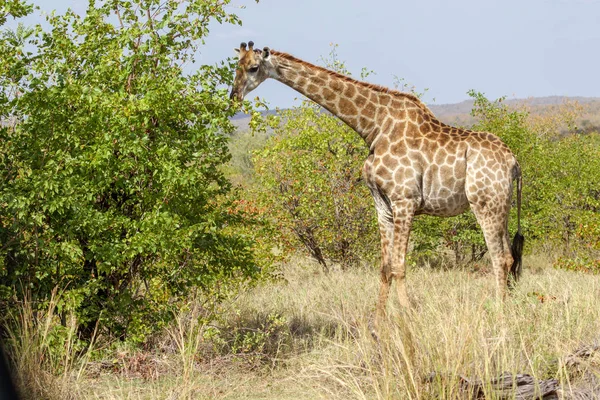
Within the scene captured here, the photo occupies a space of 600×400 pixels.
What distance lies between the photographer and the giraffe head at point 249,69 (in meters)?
8.43

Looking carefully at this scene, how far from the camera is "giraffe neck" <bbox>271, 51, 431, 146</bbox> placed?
347 inches

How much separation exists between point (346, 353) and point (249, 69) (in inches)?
150

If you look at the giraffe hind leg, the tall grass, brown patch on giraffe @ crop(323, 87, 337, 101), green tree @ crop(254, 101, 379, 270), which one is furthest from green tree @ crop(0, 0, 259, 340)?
green tree @ crop(254, 101, 379, 270)

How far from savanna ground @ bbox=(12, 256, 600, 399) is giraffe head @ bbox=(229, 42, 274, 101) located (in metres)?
2.57

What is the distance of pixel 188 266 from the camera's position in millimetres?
7676

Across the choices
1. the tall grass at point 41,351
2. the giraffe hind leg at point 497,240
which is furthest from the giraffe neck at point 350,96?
the tall grass at point 41,351

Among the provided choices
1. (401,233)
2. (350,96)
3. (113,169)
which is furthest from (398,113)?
(113,169)

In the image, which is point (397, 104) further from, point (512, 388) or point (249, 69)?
point (512, 388)

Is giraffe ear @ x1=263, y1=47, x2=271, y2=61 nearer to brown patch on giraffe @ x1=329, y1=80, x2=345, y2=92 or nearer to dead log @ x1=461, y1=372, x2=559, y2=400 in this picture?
brown patch on giraffe @ x1=329, y1=80, x2=345, y2=92

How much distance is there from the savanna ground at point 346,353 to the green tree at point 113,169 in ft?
1.73

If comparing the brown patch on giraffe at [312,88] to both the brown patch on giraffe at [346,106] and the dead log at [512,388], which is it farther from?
the dead log at [512,388]

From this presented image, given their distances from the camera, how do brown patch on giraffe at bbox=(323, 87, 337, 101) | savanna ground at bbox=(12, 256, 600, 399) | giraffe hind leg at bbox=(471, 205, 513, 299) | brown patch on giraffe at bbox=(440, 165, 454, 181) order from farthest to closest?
brown patch on giraffe at bbox=(323, 87, 337, 101)
giraffe hind leg at bbox=(471, 205, 513, 299)
brown patch on giraffe at bbox=(440, 165, 454, 181)
savanna ground at bbox=(12, 256, 600, 399)

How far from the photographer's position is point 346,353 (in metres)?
6.14

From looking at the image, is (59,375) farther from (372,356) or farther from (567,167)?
(567,167)
